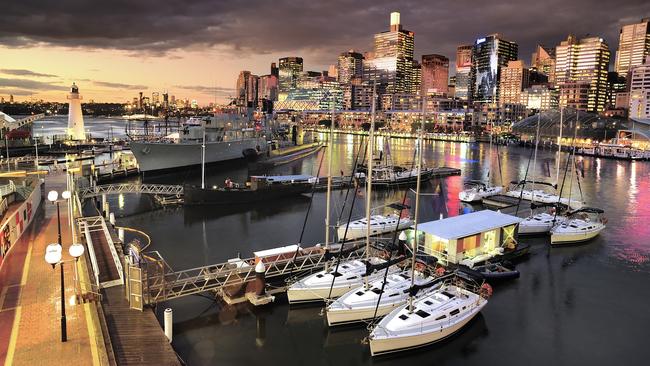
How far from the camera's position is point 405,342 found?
1551 centimetres

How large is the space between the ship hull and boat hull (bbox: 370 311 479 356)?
1909 inches

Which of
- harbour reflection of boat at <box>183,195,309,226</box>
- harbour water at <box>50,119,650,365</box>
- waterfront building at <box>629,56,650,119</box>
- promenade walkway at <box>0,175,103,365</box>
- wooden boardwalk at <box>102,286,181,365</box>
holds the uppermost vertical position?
waterfront building at <box>629,56,650,119</box>

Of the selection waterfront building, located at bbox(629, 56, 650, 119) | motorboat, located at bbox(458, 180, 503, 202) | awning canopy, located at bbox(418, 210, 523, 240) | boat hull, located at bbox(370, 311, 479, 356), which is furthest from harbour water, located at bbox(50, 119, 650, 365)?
waterfront building, located at bbox(629, 56, 650, 119)

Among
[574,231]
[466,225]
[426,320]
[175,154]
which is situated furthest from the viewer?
[175,154]

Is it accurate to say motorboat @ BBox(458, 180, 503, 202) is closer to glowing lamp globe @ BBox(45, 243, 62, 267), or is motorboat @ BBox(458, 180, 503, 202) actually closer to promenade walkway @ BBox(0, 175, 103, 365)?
promenade walkway @ BBox(0, 175, 103, 365)

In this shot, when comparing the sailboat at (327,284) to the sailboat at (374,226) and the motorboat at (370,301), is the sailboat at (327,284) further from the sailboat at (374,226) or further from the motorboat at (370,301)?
the sailboat at (374,226)

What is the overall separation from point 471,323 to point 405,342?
421cm

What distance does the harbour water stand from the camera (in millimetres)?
16031

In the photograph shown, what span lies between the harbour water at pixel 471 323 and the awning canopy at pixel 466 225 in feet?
9.69

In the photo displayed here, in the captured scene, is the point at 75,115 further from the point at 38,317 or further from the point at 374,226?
the point at 38,317

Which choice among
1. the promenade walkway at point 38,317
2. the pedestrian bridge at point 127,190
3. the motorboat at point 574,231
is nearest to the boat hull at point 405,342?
the promenade walkway at point 38,317

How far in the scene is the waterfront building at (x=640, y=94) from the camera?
17019 centimetres

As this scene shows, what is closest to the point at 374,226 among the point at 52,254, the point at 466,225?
the point at 466,225

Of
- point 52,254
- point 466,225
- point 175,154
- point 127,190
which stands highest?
point 52,254
